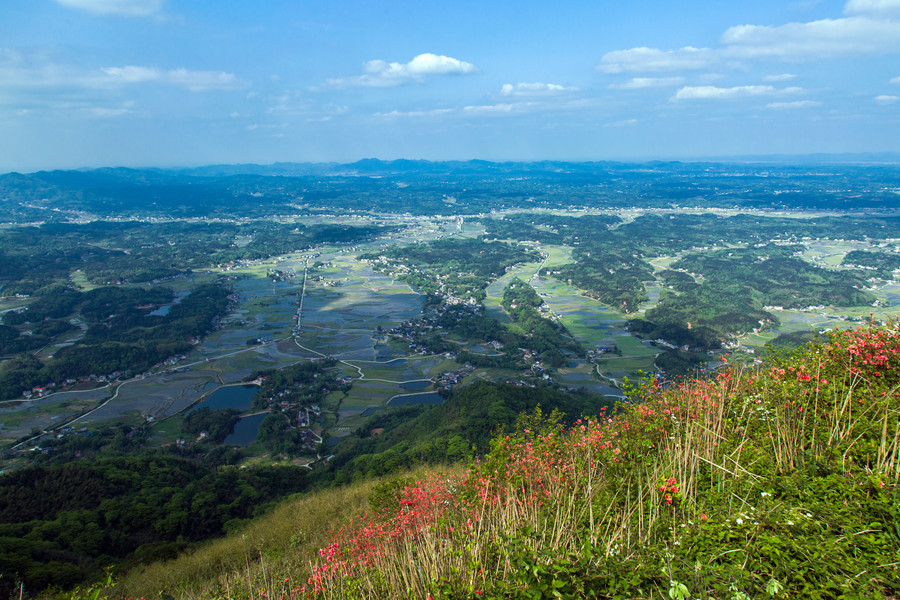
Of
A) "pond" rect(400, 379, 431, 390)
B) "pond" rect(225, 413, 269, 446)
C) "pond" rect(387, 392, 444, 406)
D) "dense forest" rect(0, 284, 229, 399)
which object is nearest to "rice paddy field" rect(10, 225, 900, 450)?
"pond" rect(400, 379, 431, 390)

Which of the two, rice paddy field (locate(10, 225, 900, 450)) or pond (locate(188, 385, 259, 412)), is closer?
pond (locate(188, 385, 259, 412))

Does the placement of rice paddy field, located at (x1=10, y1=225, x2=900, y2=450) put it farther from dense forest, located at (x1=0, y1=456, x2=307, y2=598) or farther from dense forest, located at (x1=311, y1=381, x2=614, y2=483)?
dense forest, located at (x1=0, y1=456, x2=307, y2=598)

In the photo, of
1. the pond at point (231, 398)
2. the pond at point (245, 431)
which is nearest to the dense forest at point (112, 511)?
the pond at point (245, 431)

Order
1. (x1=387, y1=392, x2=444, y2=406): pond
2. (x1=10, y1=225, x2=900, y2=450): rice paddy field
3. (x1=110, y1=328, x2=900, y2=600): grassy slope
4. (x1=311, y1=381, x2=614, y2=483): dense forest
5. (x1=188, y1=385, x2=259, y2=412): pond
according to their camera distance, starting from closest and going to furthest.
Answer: (x1=110, y1=328, x2=900, y2=600): grassy slope
(x1=311, y1=381, x2=614, y2=483): dense forest
(x1=188, y1=385, x2=259, y2=412): pond
(x1=10, y1=225, x2=900, y2=450): rice paddy field
(x1=387, y1=392, x2=444, y2=406): pond

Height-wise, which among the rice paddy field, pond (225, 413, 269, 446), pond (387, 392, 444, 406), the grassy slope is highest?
the grassy slope

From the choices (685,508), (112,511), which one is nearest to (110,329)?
(112,511)

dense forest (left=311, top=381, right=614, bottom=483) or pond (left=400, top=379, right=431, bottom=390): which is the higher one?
dense forest (left=311, top=381, right=614, bottom=483)

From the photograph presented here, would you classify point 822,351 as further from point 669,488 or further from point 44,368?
point 44,368
